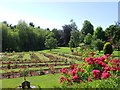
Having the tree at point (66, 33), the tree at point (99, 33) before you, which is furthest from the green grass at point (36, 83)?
the tree at point (66, 33)

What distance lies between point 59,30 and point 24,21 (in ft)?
62.6

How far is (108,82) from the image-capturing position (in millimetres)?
7566

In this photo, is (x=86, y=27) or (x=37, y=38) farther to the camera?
(x=86, y=27)

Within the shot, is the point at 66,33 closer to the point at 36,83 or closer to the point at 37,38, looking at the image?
the point at 37,38

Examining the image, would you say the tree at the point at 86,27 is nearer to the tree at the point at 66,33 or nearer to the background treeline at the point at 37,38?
the tree at the point at 66,33

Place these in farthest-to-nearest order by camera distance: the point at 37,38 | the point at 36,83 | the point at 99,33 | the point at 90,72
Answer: the point at 37,38
the point at 99,33
the point at 36,83
the point at 90,72

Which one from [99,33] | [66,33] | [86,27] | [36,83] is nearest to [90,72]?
[36,83]

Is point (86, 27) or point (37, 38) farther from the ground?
point (86, 27)

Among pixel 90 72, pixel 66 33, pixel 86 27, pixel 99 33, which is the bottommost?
pixel 90 72

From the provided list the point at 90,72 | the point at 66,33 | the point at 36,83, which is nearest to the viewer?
the point at 90,72

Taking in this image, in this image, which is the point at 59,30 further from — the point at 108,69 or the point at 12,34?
the point at 108,69

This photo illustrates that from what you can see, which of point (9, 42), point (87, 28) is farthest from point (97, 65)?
point (87, 28)

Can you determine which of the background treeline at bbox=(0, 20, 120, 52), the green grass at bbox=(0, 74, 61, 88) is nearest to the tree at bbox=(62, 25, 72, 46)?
the background treeline at bbox=(0, 20, 120, 52)

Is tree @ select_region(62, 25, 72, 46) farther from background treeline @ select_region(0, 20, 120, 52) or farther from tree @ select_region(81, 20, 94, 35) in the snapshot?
background treeline @ select_region(0, 20, 120, 52)
